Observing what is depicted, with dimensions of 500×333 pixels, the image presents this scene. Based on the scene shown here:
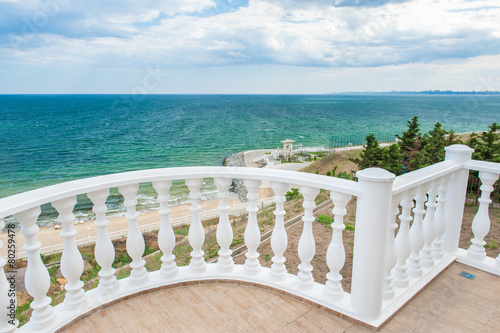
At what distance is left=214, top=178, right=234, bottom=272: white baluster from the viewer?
2.18 meters

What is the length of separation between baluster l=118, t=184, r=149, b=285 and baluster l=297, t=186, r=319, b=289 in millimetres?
1086

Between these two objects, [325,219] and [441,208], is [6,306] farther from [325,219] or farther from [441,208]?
[325,219]

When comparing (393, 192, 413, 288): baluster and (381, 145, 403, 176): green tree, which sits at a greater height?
(393, 192, 413, 288): baluster

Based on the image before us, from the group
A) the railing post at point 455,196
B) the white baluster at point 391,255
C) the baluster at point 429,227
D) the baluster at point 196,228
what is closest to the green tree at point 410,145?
the railing post at point 455,196

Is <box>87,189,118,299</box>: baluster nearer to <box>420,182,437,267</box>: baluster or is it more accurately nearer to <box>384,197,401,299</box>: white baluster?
<box>384,197,401,299</box>: white baluster

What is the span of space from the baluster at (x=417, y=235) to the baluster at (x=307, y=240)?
78 centimetres

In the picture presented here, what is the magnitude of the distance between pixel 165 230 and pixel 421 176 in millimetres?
1827

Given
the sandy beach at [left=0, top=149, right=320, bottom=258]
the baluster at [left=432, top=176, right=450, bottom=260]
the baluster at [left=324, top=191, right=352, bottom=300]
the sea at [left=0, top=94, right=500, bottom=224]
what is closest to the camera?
the baluster at [left=324, top=191, right=352, bottom=300]

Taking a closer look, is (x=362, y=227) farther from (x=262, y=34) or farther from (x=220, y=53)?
(x=220, y=53)

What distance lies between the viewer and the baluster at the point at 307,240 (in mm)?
1974

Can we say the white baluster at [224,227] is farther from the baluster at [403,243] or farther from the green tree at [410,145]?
the green tree at [410,145]

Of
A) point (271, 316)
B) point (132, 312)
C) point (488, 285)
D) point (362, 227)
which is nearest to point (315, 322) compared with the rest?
point (271, 316)

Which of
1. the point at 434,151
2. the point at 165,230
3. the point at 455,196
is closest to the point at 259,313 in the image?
the point at 165,230

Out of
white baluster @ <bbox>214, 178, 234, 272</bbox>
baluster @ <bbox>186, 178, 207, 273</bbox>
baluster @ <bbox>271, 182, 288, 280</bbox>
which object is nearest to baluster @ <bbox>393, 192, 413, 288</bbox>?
baluster @ <bbox>271, 182, 288, 280</bbox>
